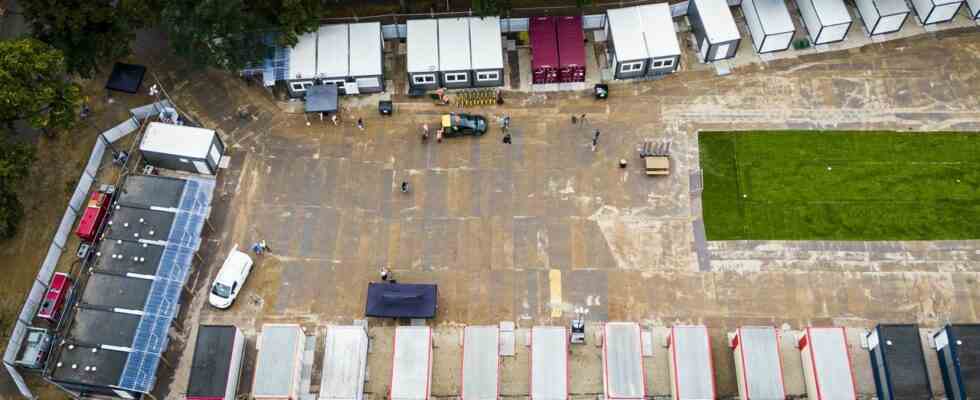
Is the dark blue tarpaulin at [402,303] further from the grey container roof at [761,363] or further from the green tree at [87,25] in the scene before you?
the green tree at [87,25]

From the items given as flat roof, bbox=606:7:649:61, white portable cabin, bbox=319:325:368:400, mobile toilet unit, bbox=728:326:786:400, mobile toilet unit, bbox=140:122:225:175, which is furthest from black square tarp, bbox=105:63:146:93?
mobile toilet unit, bbox=728:326:786:400

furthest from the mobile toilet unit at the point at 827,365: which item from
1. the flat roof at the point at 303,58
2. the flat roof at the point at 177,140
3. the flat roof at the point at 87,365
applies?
the flat roof at the point at 177,140

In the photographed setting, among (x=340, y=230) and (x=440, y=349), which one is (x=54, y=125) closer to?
(x=340, y=230)

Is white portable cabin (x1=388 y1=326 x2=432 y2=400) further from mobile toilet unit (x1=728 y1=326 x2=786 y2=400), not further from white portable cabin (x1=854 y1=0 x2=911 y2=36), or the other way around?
white portable cabin (x1=854 y1=0 x2=911 y2=36)

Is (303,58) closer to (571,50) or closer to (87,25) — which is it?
(87,25)

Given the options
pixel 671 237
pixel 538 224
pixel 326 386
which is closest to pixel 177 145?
pixel 326 386

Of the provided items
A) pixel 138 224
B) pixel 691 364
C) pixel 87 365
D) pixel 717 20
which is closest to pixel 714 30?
pixel 717 20
